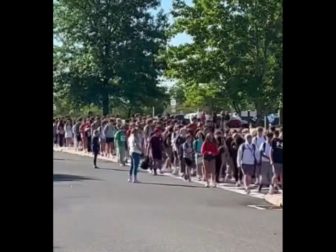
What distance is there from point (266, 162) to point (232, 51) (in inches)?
546

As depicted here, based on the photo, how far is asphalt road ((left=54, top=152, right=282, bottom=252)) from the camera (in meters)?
8.49

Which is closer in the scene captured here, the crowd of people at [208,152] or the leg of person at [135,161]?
the crowd of people at [208,152]

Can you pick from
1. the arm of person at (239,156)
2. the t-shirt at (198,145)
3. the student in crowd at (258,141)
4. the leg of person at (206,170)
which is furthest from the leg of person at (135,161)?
the student in crowd at (258,141)

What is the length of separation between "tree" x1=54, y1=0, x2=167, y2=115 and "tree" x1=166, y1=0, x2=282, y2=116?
9359 mm

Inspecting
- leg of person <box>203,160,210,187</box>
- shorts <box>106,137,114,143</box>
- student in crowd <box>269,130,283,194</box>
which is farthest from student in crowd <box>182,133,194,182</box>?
shorts <box>106,137,114,143</box>

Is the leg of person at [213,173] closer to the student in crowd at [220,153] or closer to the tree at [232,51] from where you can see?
the student in crowd at [220,153]

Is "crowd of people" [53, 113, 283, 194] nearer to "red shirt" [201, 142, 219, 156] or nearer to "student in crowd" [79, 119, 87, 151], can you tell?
"red shirt" [201, 142, 219, 156]

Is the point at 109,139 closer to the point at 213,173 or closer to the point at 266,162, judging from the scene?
the point at 213,173

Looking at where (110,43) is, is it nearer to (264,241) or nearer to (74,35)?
(74,35)

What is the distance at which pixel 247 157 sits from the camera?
14789 millimetres

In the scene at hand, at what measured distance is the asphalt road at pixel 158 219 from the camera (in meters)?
8.49

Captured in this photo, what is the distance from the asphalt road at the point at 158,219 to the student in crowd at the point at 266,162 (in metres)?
0.83
